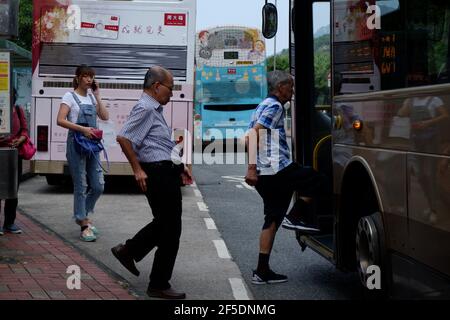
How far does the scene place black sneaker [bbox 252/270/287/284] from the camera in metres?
6.83

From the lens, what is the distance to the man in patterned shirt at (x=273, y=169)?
265 inches

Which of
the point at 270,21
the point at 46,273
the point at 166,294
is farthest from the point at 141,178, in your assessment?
the point at 270,21

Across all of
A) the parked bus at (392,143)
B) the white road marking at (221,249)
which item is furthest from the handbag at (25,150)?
the parked bus at (392,143)

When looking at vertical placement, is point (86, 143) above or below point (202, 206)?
above

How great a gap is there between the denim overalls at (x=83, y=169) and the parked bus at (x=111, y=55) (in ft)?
14.1

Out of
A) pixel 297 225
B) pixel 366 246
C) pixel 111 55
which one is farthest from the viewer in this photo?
pixel 111 55

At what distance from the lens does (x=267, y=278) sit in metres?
6.86

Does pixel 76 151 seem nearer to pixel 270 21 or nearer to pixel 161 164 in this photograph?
pixel 270 21

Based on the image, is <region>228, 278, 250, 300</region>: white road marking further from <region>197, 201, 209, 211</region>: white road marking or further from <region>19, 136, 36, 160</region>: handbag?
<region>197, 201, 209, 211</region>: white road marking

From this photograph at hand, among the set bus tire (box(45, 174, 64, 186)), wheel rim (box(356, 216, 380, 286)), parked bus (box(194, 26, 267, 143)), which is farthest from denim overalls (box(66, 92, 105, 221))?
parked bus (box(194, 26, 267, 143))

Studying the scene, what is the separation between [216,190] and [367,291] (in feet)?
31.4

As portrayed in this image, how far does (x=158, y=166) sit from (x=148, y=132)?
28cm

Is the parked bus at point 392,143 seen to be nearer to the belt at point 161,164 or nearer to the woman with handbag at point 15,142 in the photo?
the belt at point 161,164
